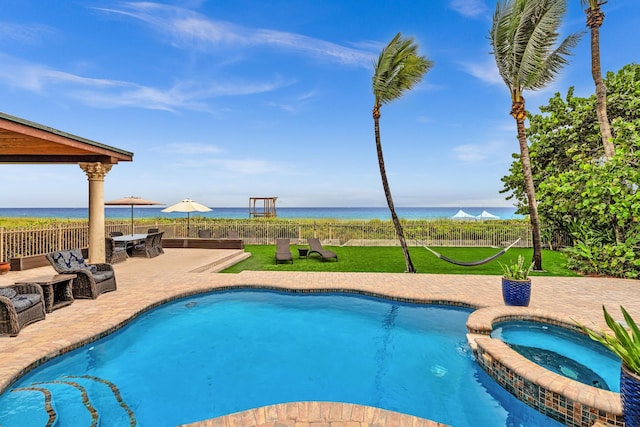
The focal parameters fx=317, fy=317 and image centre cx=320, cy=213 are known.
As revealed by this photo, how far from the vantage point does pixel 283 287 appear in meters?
8.31

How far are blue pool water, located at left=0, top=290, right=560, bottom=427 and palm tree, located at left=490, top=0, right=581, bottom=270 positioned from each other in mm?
7332

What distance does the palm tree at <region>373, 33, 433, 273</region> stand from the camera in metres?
9.45

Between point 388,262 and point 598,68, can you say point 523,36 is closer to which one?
point 598,68

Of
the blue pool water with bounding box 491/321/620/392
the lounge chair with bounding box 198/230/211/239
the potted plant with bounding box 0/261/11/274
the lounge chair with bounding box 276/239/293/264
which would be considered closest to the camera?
the blue pool water with bounding box 491/321/620/392

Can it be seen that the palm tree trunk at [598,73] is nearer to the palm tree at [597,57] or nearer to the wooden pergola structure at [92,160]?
the palm tree at [597,57]

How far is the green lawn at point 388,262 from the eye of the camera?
10953 mm

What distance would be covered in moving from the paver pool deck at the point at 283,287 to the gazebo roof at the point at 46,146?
3441 mm

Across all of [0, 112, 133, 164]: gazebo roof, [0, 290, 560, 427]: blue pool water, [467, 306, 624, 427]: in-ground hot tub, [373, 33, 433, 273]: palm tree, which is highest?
[373, 33, 433, 273]: palm tree

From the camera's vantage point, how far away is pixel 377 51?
10.1 metres

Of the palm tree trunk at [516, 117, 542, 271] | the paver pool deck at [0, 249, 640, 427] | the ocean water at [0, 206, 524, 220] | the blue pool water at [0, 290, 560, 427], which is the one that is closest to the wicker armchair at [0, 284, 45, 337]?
the paver pool deck at [0, 249, 640, 427]

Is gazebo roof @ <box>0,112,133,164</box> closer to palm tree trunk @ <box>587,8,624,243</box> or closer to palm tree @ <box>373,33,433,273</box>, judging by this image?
palm tree @ <box>373,33,433,273</box>

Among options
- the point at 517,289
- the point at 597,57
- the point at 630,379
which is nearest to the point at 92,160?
the point at 517,289

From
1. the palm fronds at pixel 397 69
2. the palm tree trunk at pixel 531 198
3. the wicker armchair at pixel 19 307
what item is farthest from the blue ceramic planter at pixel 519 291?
the wicker armchair at pixel 19 307

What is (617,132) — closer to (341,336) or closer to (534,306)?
(534,306)
